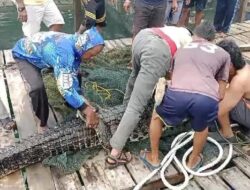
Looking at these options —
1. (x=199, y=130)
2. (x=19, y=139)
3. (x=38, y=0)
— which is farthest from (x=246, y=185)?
(x=38, y=0)

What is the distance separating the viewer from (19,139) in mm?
4109

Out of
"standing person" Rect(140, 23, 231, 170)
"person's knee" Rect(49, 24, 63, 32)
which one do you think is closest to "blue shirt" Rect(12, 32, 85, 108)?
"standing person" Rect(140, 23, 231, 170)

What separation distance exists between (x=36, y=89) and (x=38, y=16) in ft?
6.26

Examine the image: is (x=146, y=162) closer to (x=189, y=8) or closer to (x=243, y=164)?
(x=243, y=164)

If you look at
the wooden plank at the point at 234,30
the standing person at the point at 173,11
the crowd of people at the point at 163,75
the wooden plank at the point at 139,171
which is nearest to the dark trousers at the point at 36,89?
the crowd of people at the point at 163,75

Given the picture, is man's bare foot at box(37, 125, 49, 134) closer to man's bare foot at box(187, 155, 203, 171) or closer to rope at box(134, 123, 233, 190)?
rope at box(134, 123, 233, 190)

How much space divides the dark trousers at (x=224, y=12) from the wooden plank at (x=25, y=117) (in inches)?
161

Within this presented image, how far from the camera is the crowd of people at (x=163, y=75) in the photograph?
3.28 meters

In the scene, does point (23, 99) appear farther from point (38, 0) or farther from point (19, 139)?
point (38, 0)

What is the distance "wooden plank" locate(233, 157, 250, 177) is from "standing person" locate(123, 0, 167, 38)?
2604 mm

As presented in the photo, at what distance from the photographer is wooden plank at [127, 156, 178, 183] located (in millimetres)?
3578

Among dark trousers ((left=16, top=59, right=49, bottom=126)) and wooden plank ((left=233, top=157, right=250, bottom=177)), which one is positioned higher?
dark trousers ((left=16, top=59, right=49, bottom=126))

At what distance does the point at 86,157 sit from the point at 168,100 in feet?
3.73

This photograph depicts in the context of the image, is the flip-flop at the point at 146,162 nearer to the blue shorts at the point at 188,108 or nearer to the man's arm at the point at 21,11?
the blue shorts at the point at 188,108
